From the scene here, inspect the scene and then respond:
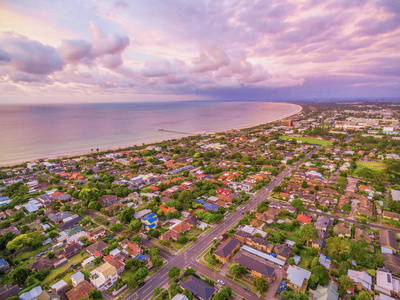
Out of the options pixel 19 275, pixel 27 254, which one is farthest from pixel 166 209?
pixel 27 254

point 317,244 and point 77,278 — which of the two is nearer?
point 77,278

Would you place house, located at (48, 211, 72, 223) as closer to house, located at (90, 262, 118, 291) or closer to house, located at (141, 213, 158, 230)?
house, located at (141, 213, 158, 230)

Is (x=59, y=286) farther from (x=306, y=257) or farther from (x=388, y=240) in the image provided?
(x=388, y=240)

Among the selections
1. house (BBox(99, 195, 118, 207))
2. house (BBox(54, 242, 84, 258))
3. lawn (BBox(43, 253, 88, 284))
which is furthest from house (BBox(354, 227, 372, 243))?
house (BBox(99, 195, 118, 207))

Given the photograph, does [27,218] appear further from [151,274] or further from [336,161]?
[336,161]

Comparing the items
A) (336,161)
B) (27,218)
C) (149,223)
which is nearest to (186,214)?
(149,223)

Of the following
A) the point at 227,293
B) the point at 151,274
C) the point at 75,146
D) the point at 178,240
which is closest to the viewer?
the point at 227,293
